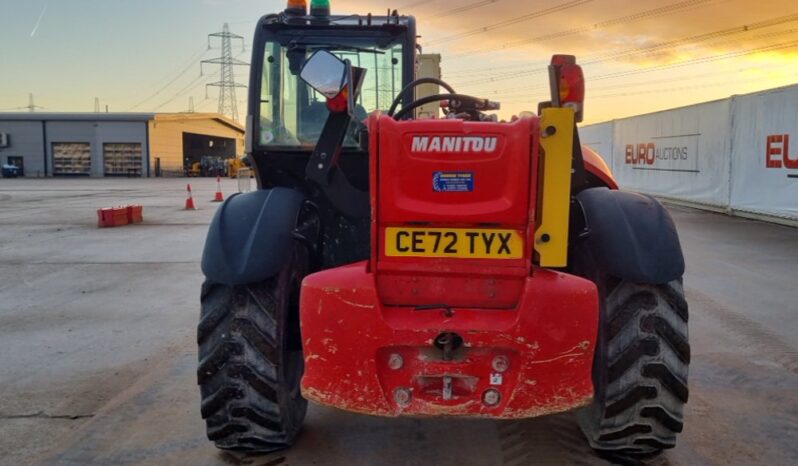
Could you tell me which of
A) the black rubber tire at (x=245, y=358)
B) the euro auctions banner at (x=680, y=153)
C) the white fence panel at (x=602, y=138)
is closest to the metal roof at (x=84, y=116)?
the white fence panel at (x=602, y=138)

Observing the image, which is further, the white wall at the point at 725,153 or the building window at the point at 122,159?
the building window at the point at 122,159

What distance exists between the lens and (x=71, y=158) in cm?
5656

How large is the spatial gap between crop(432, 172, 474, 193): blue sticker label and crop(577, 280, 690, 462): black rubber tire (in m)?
0.95

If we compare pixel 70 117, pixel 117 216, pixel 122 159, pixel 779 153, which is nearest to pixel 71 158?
pixel 70 117

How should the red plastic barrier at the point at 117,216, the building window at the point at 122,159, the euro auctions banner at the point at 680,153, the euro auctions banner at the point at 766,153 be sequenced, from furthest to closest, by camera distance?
the building window at the point at 122,159
the euro auctions banner at the point at 680,153
the red plastic barrier at the point at 117,216
the euro auctions banner at the point at 766,153

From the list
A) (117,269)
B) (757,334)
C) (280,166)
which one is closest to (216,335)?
(280,166)

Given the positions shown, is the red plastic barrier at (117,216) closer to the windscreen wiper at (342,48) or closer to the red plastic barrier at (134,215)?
the red plastic barrier at (134,215)

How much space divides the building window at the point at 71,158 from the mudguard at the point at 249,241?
58.2 m

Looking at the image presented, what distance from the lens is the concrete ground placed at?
12.8 ft

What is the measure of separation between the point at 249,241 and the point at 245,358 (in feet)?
1.92

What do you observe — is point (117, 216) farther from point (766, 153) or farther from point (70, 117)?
point (70, 117)

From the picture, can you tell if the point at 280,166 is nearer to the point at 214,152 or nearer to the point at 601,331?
the point at 601,331

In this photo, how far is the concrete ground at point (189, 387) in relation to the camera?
389 cm

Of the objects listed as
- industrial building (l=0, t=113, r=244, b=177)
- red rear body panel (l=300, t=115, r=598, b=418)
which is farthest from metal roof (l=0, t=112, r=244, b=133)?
red rear body panel (l=300, t=115, r=598, b=418)
